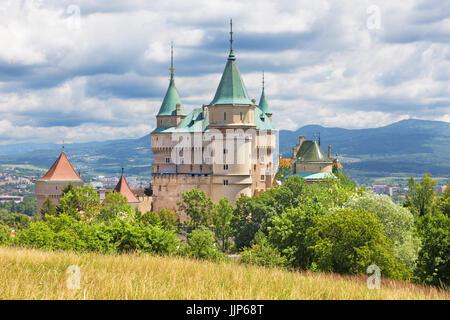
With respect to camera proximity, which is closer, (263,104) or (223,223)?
(223,223)

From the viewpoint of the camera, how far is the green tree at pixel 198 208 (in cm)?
6556

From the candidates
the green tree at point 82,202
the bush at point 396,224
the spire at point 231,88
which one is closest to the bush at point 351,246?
the bush at point 396,224

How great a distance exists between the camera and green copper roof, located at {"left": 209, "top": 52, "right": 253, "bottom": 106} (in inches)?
2785

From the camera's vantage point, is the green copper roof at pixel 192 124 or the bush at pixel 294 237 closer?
the bush at pixel 294 237

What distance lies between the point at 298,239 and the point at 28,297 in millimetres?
26306

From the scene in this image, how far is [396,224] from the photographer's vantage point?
39.7 m

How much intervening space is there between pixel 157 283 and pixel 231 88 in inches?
2262

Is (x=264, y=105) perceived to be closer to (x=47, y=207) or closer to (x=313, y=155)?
(x=313, y=155)

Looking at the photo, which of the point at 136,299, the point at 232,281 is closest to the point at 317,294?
the point at 232,281

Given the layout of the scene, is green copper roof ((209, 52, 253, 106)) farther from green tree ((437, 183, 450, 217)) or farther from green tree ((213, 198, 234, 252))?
green tree ((437, 183, 450, 217))

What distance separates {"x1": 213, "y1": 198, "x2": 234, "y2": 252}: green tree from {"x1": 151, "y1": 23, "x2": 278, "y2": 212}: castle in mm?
11376

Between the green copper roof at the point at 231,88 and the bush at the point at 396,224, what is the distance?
29595 mm

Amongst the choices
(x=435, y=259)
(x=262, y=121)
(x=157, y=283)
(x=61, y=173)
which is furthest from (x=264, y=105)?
(x=157, y=283)

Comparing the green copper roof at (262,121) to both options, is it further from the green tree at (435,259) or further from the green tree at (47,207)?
the green tree at (435,259)
